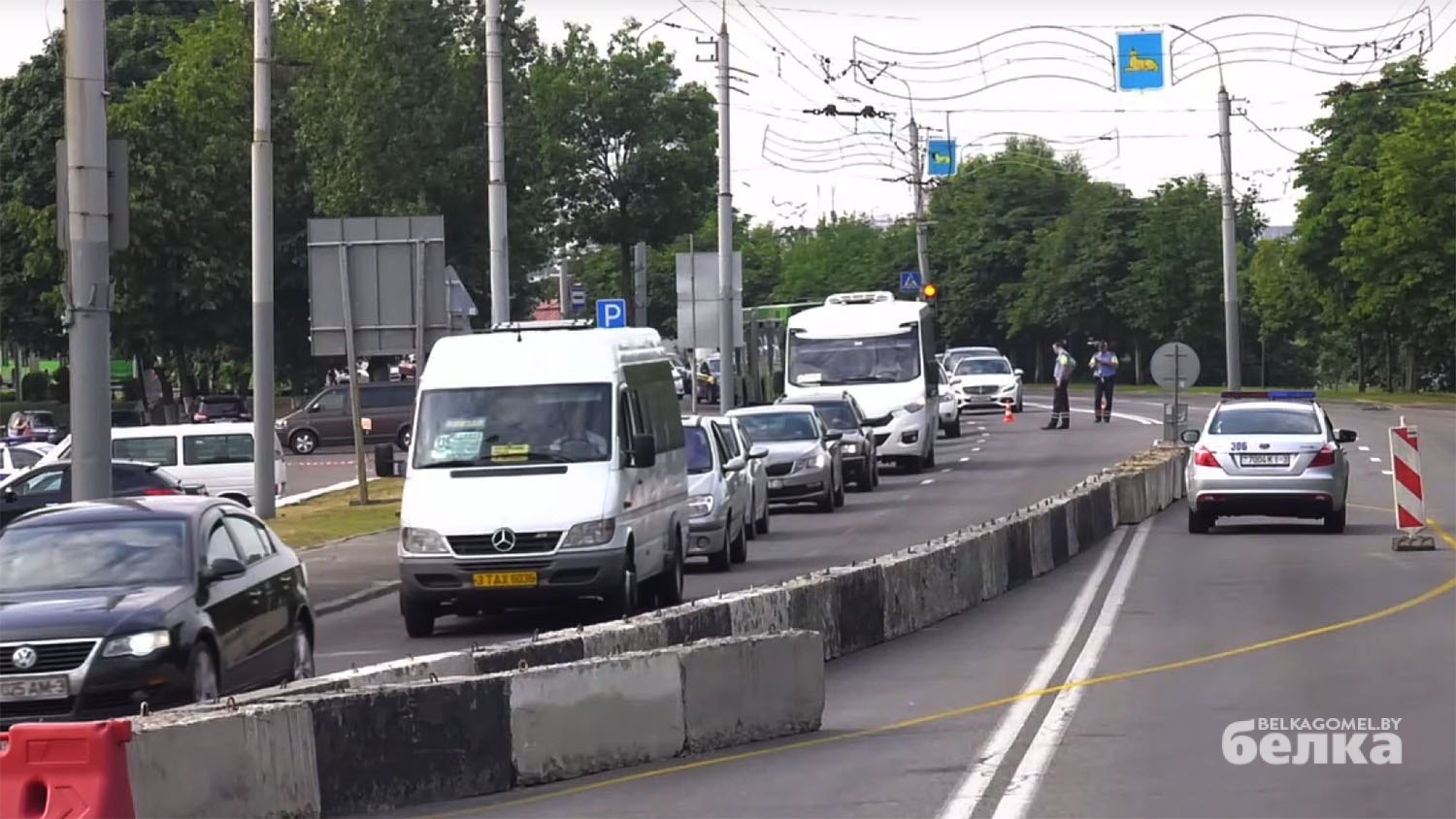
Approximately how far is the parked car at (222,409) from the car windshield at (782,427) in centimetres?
3103

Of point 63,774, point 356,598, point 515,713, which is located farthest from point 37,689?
point 356,598

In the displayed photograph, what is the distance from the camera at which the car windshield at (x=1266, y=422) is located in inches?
1102

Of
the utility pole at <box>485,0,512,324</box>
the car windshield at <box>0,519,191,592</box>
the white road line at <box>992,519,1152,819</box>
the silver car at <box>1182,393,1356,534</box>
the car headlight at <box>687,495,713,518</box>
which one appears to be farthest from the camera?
the utility pole at <box>485,0,512,324</box>

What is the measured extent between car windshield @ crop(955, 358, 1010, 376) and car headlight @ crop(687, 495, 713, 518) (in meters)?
43.2

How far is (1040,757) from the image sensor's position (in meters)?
11.3

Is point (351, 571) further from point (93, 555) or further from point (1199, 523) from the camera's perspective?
point (93, 555)

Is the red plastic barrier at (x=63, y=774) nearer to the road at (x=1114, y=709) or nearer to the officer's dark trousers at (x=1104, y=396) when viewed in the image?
the road at (x=1114, y=709)

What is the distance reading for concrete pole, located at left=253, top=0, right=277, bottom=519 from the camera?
3062cm

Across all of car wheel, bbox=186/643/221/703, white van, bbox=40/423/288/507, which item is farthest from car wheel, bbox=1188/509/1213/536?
car wheel, bbox=186/643/221/703

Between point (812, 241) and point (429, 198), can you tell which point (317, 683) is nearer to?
point (429, 198)

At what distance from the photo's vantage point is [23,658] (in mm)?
12828

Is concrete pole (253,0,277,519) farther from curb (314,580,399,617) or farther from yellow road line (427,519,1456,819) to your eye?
yellow road line (427,519,1456,819)

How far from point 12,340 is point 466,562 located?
2226 inches

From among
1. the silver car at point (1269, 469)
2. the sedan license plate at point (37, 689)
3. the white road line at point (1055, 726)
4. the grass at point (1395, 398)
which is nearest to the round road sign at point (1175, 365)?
the silver car at point (1269, 469)
